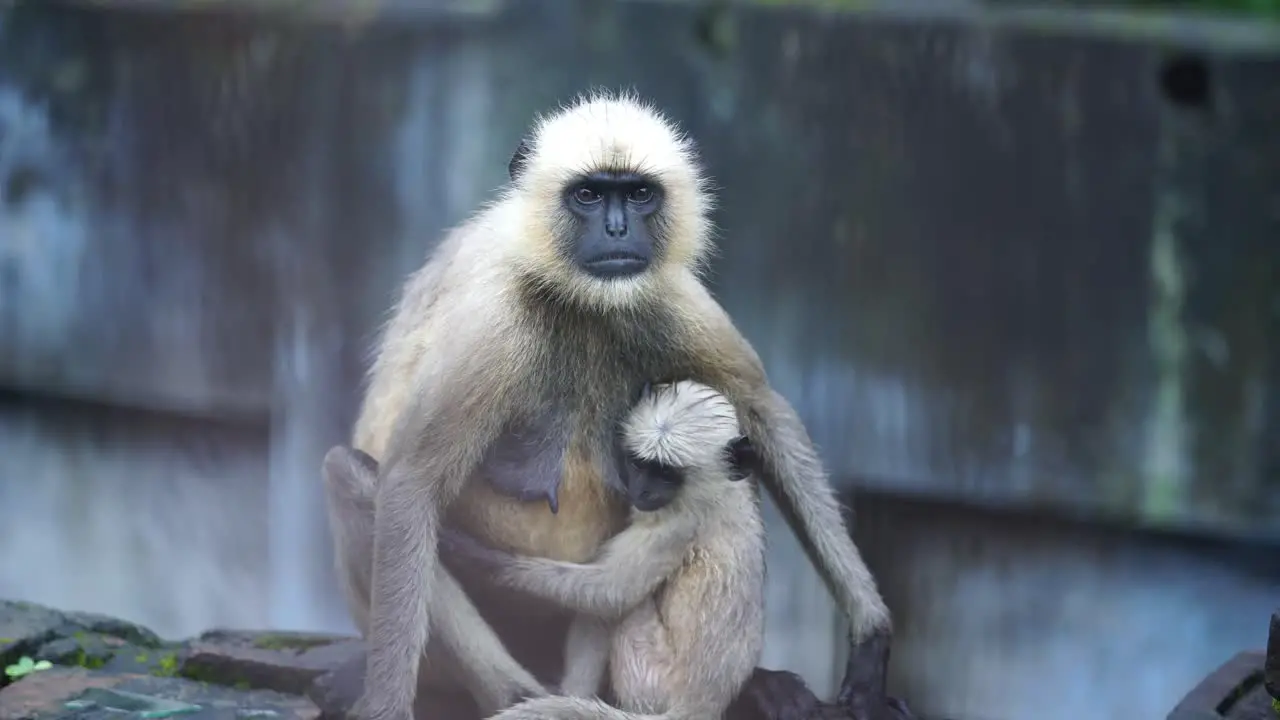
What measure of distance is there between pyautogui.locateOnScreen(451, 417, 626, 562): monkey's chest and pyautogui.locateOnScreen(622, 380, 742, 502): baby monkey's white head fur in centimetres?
17

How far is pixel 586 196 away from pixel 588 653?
130 cm

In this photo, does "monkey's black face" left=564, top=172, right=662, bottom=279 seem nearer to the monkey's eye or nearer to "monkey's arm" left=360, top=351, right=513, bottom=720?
the monkey's eye

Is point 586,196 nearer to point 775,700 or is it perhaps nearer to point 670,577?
point 670,577

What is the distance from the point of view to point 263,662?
5.42 meters

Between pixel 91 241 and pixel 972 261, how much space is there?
470 centimetres

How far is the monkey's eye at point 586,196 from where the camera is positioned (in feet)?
14.7

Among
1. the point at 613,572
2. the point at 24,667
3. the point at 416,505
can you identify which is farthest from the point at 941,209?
the point at 24,667

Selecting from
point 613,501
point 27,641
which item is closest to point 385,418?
point 613,501

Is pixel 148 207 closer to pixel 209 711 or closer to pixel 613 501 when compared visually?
pixel 209 711

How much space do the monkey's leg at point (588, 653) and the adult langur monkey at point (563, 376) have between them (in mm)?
209

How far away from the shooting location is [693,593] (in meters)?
4.47

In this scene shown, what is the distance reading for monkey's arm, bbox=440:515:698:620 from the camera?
445 centimetres

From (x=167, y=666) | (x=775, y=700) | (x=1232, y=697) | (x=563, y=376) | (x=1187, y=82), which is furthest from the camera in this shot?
(x=1187, y=82)

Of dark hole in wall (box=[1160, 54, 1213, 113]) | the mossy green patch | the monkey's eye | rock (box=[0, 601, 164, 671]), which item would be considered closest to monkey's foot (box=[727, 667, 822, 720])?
the monkey's eye
